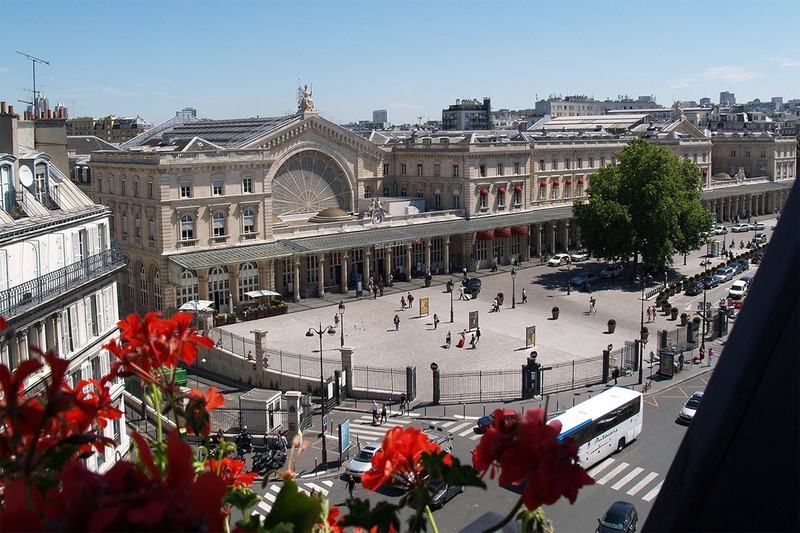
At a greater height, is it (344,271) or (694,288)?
(344,271)

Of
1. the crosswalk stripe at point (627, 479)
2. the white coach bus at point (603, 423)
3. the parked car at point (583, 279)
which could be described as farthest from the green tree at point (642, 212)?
the crosswalk stripe at point (627, 479)

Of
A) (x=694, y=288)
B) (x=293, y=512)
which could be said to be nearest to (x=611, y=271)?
(x=694, y=288)

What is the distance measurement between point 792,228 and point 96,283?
27961 mm

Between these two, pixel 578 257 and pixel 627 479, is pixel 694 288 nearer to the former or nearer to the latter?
pixel 578 257

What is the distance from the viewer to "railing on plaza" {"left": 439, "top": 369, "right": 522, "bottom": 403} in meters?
40.0

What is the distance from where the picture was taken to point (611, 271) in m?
71.7

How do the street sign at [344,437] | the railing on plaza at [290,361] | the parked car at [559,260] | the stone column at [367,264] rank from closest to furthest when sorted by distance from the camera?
the street sign at [344,437] → the railing on plaza at [290,361] → the stone column at [367,264] → the parked car at [559,260]

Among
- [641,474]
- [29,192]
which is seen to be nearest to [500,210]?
[641,474]

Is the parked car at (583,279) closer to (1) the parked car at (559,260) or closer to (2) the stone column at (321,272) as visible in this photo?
(1) the parked car at (559,260)

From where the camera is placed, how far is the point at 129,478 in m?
3.56

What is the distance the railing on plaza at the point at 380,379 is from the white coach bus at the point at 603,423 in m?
11.4

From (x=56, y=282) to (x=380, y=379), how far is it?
19.3m

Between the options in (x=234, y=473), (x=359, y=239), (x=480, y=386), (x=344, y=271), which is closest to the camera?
(x=234, y=473)

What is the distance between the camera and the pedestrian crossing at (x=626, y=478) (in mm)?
28922
